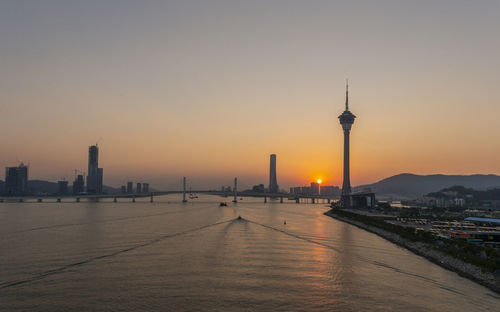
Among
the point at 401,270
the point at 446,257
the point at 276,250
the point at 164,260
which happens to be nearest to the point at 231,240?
the point at 276,250

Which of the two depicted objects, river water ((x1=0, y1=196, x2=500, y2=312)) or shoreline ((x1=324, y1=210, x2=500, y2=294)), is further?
shoreline ((x1=324, y1=210, x2=500, y2=294))

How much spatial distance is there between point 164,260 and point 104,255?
353 inches

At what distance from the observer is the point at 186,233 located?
69750mm

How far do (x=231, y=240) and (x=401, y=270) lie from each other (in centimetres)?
3026

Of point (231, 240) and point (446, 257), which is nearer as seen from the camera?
point (446, 257)

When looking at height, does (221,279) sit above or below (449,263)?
above

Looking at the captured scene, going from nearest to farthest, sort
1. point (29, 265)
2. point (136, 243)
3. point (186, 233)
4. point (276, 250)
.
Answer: point (29, 265)
point (276, 250)
point (136, 243)
point (186, 233)

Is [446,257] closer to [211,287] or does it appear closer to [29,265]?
[211,287]

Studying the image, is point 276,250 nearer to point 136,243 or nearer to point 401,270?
point 401,270

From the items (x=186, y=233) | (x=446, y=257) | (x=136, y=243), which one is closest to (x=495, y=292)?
(x=446, y=257)

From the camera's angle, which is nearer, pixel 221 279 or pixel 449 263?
pixel 221 279

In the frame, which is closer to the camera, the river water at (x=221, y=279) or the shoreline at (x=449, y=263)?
the river water at (x=221, y=279)

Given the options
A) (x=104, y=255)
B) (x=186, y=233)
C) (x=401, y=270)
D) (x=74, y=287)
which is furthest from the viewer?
(x=186, y=233)

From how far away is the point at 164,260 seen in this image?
41688mm
